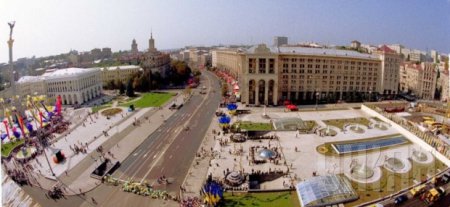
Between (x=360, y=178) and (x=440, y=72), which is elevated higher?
(x=440, y=72)

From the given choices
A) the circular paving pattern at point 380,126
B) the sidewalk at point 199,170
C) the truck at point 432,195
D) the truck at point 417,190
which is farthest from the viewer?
the circular paving pattern at point 380,126

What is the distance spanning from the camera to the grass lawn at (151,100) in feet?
217

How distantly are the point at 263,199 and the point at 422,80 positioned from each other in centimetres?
5629

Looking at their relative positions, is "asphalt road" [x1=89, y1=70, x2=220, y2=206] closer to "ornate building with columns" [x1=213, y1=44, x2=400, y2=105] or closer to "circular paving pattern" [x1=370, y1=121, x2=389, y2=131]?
A: "ornate building with columns" [x1=213, y1=44, x2=400, y2=105]

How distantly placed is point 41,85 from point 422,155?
70083 millimetres

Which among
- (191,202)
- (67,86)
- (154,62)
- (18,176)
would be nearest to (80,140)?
(18,176)

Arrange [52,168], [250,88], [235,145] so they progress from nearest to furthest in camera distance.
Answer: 1. [52,168]
2. [235,145]
3. [250,88]

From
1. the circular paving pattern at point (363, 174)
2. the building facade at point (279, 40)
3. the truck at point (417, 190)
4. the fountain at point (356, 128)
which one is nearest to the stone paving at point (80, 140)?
the circular paving pattern at point (363, 174)

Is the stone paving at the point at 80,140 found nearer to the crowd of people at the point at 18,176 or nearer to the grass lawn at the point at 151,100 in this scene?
the crowd of people at the point at 18,176

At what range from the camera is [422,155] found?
1362 inches

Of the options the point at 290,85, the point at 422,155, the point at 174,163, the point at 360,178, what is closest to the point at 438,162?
the point at 422,155

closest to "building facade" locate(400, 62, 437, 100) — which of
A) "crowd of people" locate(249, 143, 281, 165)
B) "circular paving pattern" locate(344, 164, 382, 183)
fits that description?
"circular paving pattern" locate(344, 164, 382, 183)

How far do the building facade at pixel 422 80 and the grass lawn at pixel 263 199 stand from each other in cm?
5300

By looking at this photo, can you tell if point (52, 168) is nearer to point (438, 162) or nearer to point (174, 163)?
point (174, 163)
